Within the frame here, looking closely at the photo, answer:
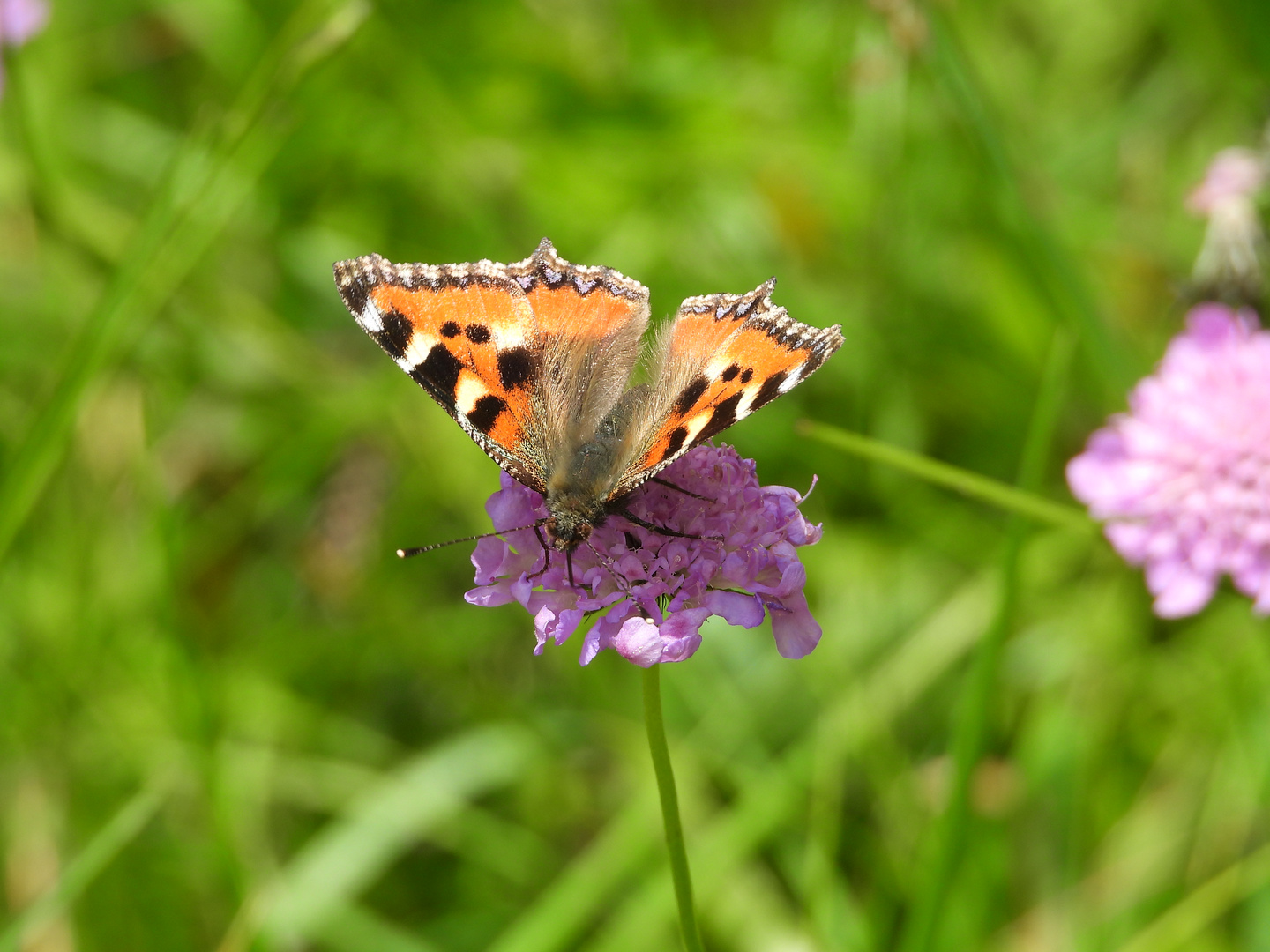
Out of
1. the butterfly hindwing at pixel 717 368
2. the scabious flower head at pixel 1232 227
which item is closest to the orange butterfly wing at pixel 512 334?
the butterfly hindwing at pixel 717 368

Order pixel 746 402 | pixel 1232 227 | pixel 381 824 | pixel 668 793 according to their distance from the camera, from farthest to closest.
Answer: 1. pixel 381 824
2. pixel 1232 227
3. pixel 746 402
4. pixel 668 793

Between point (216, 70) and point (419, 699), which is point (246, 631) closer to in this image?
point (419, 699)

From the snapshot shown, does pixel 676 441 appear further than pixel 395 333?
No

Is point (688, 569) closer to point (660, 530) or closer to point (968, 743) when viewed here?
point (660, 530)

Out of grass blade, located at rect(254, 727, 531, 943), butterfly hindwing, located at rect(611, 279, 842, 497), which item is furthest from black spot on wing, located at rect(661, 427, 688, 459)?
grass blade, located at rect(254, 727, 531, 943)

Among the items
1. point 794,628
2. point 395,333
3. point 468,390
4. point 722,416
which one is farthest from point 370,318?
point 794,628

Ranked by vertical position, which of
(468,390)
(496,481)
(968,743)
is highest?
(496,481)

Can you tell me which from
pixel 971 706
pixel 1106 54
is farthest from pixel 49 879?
pixel 1106 54
